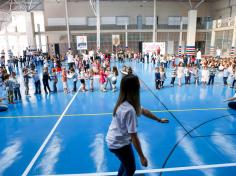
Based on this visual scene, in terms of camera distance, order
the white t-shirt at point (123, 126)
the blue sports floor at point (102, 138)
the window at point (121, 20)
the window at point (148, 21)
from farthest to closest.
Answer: the window at point (148, 21), the window at point (121, 20), the blue sports floor at point (102, 138), the white t-shirt at point (123, 126)

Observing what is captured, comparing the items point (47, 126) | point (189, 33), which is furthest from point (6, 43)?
point (47, 126)

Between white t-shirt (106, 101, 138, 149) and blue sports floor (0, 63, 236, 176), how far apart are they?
1994 millimetres

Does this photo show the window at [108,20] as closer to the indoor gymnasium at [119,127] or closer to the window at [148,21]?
the window at [148,21]

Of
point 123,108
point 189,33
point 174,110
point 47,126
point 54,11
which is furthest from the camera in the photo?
point 54,11

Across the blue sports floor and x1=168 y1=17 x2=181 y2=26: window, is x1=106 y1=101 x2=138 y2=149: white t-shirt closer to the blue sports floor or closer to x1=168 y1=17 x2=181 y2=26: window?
the blue sports floor

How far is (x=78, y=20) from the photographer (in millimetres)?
31516

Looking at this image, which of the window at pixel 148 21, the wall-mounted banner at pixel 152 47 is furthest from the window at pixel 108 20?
the wall-mounted banner at pixel 152 47

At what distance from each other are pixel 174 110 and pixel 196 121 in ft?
4.14

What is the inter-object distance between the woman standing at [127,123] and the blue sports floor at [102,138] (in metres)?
1.91

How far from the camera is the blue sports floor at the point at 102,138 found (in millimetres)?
4340

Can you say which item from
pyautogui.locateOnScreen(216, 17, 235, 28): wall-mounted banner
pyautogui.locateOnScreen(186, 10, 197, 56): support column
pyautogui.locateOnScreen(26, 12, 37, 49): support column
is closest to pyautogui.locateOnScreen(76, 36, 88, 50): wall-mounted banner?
pyautogui.locateOnScreen(26, 12, 37, 49): support column

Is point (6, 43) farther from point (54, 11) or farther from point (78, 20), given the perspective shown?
point (78, 20)

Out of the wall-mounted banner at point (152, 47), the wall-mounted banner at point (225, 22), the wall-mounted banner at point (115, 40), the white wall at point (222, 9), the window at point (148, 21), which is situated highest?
the white wall at point (222, 9)

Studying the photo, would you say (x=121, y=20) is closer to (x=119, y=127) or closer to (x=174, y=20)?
(x=174, y=20)
